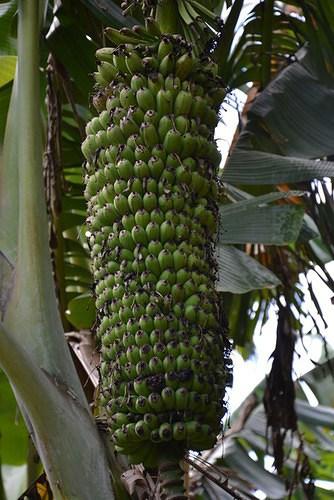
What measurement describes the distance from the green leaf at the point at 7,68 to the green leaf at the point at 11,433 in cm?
110

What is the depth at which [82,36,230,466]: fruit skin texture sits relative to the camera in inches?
42.3

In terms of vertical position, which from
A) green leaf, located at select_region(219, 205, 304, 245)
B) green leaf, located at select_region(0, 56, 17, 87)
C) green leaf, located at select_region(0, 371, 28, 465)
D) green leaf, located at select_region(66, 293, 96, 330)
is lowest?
green leaf, located at select_region(0, 371, 28, 465)

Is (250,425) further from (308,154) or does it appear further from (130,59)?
(130,59)

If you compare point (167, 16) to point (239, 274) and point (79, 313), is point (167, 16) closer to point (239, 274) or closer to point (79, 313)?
point (239, 274)

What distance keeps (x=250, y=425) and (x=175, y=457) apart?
1961 millimetres

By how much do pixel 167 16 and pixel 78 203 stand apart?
123cm

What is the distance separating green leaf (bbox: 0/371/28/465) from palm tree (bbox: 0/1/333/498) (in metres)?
0.44

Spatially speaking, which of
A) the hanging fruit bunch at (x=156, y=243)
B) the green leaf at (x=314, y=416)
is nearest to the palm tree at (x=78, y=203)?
the hanging fruit bunch at (x=156, y=243)

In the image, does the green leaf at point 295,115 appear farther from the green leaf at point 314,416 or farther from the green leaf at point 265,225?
the green leaf at point 314,416

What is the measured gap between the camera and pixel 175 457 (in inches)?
43.9

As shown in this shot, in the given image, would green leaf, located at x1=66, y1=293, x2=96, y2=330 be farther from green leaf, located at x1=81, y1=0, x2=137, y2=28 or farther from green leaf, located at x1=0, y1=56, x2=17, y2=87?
green leaf, located at x1=81, y1=0, x2=137, y2=28

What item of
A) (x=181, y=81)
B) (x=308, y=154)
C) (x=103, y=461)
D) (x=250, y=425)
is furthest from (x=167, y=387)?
(x=250, y=425)

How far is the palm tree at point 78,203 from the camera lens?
1.23 metres

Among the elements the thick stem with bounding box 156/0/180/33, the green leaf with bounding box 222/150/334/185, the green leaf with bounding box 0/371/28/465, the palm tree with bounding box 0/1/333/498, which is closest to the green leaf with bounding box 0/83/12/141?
the palm tree with bounding box 0/1/333/498
